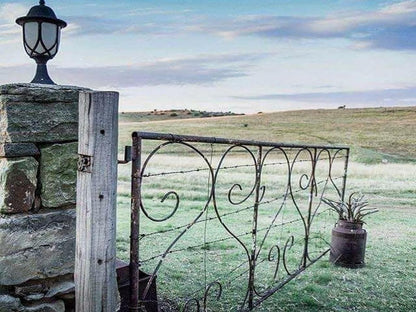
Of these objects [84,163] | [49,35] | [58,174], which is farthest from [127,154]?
[49,35]

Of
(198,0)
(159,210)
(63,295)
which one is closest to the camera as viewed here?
(63,295)

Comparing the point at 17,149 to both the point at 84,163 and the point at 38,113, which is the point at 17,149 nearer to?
the point at 38,113

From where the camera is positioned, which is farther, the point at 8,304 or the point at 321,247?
the point at 321,247

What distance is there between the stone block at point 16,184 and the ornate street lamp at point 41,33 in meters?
2.22

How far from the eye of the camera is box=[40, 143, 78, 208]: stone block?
2055 mm

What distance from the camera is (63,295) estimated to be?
2082 mm

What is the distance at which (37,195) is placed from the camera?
6.72ft

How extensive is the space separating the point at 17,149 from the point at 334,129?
1297 inches

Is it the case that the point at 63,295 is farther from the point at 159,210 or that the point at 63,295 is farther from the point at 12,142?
the point at 159,210

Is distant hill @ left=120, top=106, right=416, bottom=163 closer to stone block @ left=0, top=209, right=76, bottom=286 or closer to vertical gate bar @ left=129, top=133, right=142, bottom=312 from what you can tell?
vertical gate bar @ left=129, top=133, right=142, bottom=312

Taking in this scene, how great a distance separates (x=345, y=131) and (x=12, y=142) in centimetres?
3250

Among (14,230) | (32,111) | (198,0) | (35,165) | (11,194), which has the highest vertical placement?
(198,0)

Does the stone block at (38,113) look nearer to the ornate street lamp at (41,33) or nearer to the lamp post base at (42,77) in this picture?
the lamp post base at (42,77)

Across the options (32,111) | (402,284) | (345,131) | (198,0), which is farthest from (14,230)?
(345,131)
